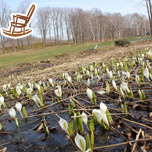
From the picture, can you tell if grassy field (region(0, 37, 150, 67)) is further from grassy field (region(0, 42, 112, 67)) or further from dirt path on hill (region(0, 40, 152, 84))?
dirt path on hill (region(0, 40, 152, 84))

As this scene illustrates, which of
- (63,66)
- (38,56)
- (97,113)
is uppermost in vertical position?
(38,56)

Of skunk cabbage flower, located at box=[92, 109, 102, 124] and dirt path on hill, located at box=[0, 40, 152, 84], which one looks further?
dirt path on hill, located at box=[0, 40, 152, 84]

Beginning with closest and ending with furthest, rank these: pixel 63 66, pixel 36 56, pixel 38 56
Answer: pixel 63 66 → pixel 38 56 → pixel 36 56

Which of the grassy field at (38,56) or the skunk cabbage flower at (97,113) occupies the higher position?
the grassy field at (38,56)

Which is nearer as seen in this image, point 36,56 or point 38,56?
point 38,56

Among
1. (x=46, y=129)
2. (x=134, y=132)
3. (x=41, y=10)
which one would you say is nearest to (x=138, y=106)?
(x=134, y=132)

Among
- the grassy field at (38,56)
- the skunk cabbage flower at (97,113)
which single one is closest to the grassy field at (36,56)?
the grassy field at (38,56)

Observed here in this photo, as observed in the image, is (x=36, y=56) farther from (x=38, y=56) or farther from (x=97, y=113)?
(x=97, y=113)

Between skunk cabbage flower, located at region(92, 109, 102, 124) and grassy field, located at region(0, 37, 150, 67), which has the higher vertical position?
grassy field, located at region(0, 37, 150, 67)

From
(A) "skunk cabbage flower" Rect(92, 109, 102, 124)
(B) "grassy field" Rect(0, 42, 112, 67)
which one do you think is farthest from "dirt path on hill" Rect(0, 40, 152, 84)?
(B) "grassy field" Rect(0, 42, 112, 67)

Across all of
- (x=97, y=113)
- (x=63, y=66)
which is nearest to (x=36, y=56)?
(x=63, y=66)

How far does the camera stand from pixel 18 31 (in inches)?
940

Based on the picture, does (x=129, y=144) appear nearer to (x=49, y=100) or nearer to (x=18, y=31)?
(x=49, y=100)

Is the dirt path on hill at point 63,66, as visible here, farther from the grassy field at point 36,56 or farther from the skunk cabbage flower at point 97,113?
the grassy field at point 36,56
